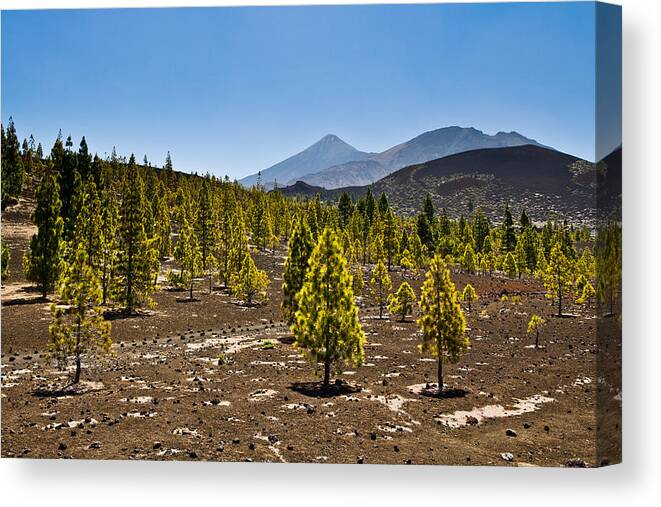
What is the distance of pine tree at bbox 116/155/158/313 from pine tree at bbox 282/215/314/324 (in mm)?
6998

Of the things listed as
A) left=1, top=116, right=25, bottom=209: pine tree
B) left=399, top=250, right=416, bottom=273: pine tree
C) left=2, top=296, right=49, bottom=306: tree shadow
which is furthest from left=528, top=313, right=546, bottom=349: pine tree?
left=1, top=116, right=25, bottom=209: pine tree

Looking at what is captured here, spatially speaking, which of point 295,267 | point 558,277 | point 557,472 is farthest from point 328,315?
point 558,277

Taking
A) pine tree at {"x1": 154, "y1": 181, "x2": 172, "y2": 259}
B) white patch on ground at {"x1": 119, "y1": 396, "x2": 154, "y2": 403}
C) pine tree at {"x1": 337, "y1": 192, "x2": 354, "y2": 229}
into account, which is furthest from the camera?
pine tree at {"x1": 337, "y1": 192, "x2": 354, "y2": 229}

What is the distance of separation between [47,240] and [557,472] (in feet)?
63.3

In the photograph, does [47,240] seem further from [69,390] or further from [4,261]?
[69,390]

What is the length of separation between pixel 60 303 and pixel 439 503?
39.1ft

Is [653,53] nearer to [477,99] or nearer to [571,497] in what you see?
[477,99]

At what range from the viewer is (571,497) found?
10891mm

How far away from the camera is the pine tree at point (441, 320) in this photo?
1580 centimetres

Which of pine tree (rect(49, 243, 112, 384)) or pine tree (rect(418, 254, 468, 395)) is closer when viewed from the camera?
pine tree (rect(49, 243, 112, 384))

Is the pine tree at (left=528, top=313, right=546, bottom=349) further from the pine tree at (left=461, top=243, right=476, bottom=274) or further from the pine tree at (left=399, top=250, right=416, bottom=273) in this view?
the pine tree at (left=461, top=243, right=476, bottom=274)

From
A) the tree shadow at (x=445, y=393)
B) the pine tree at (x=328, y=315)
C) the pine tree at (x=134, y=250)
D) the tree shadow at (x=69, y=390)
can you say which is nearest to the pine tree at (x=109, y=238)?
the pine tree at (x=134, y=250)

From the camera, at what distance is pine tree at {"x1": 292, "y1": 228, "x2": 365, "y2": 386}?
1517 cm

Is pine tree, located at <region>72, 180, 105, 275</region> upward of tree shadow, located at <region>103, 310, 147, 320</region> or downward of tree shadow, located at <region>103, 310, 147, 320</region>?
upward
